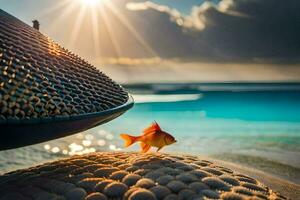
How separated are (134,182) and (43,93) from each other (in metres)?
1.17

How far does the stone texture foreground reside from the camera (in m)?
3.12

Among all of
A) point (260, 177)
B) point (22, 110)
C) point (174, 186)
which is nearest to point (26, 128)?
point (22, 110)

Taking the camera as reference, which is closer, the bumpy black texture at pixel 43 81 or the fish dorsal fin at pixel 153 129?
the bumpy black texture at pixel 43 81

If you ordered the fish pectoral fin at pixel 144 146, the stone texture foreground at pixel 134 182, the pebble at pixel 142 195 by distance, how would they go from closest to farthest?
the pebble at pixel 142 195 < the stone texture foreground at pixel 134 182 < the fish pectoral fin at pixel 144 146

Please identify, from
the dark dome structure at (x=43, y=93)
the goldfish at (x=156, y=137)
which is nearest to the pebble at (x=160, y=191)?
the dark dome structure at (x=43, y=93)

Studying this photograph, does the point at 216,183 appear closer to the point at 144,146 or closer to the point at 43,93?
the point at 144,146

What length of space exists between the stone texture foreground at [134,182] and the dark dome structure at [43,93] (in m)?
0.41

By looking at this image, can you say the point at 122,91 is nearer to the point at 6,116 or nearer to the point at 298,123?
the point at 6,116

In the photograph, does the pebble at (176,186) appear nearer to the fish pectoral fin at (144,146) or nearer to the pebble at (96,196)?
the pebble at (96,196)

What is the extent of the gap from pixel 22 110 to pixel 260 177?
5231 mm

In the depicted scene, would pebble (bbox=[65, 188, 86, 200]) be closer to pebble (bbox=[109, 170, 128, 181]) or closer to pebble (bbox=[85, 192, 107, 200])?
pebble (bbox=[85, 192, 107, 200])

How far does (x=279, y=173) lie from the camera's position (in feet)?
27.3

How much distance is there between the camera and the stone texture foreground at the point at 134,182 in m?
3.12

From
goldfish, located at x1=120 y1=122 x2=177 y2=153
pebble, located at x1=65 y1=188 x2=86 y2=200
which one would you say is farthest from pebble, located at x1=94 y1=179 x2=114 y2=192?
goldfish, located at x1=120 y1=122 x2=177 y2=153
